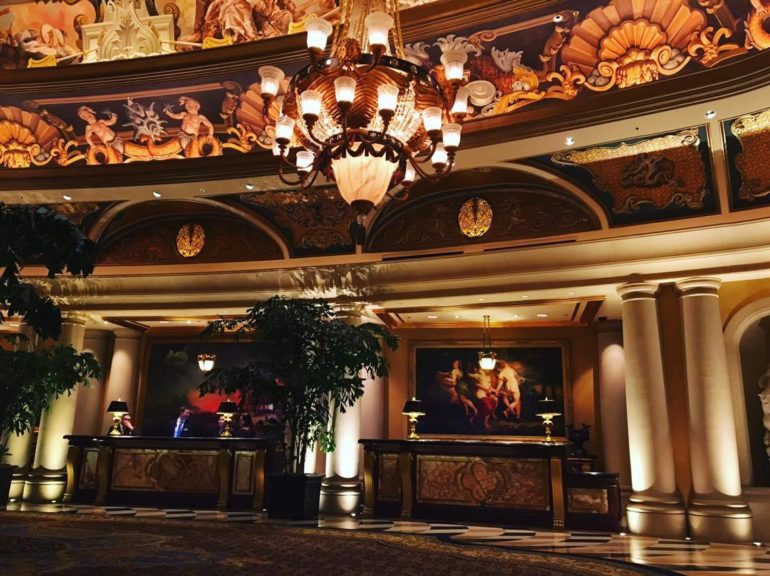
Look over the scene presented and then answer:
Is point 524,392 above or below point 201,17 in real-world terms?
below

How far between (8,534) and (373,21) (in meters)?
5.71

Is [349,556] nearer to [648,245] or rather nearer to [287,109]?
[287,109]

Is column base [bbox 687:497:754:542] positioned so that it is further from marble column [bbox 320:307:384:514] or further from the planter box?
the planter box

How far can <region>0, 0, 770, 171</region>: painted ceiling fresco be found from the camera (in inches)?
257

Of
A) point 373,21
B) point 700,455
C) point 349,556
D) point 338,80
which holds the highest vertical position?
point 373,21

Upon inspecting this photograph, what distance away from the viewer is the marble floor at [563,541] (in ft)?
19.0

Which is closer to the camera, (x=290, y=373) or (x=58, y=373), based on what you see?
(x=290, y=373)

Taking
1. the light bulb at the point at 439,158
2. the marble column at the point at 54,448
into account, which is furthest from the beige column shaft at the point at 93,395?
the light bulb at the point at 439,158

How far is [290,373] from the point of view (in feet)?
25.5

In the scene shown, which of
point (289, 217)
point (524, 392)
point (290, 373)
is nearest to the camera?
point (290, 373)

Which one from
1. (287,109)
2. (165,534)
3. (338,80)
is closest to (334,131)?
(287,109)

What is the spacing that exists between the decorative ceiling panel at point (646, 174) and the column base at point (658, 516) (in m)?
3.53

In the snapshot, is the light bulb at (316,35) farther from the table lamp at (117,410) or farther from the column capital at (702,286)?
the table lamp at (117,410)

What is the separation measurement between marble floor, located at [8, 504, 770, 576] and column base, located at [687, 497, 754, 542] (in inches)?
7.6
